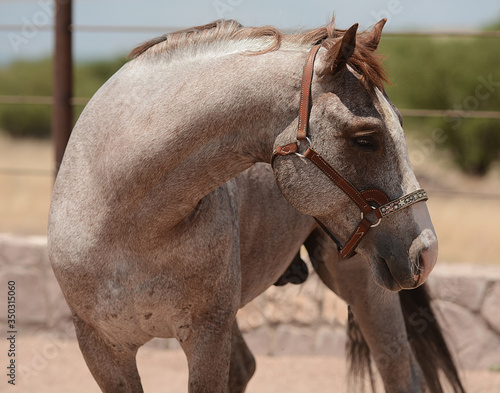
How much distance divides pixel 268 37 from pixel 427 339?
7.28 ft

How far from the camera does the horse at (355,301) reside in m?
2.78

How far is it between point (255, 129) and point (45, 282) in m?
3.43

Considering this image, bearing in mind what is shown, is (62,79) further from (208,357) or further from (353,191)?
(353,191)

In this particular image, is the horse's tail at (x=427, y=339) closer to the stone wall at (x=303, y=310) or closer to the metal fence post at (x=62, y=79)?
the stone wall at (x=303, y=310)

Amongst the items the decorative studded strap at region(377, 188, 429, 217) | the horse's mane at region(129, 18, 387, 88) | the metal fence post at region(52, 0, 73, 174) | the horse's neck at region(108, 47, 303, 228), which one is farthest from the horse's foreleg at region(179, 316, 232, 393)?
the metal fence post at region(52, 0, 73, 174)

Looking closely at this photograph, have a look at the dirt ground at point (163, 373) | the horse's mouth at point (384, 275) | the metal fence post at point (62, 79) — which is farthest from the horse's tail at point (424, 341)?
the metal fence post at point (62, 79)

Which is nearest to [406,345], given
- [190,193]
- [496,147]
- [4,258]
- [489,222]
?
[190,193]

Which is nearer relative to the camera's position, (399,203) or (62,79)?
(399,203)

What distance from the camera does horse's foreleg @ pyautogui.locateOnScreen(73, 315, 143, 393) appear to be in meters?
2.39

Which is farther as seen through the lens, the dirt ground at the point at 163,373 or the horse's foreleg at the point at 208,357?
the dirt ground at the point at 163,373

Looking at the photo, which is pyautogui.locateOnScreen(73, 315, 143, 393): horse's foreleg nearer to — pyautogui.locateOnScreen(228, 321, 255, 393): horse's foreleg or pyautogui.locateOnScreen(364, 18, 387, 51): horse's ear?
pyautogui.locateOnScreen(228, 321, 255, 393): horse's foreleg

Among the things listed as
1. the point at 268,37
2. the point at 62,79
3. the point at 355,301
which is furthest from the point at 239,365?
the point at 62,79

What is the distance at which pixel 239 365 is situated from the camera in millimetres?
3381

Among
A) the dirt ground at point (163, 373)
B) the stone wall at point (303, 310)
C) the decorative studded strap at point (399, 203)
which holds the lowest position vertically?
the dirt ground at point (163, 373)
